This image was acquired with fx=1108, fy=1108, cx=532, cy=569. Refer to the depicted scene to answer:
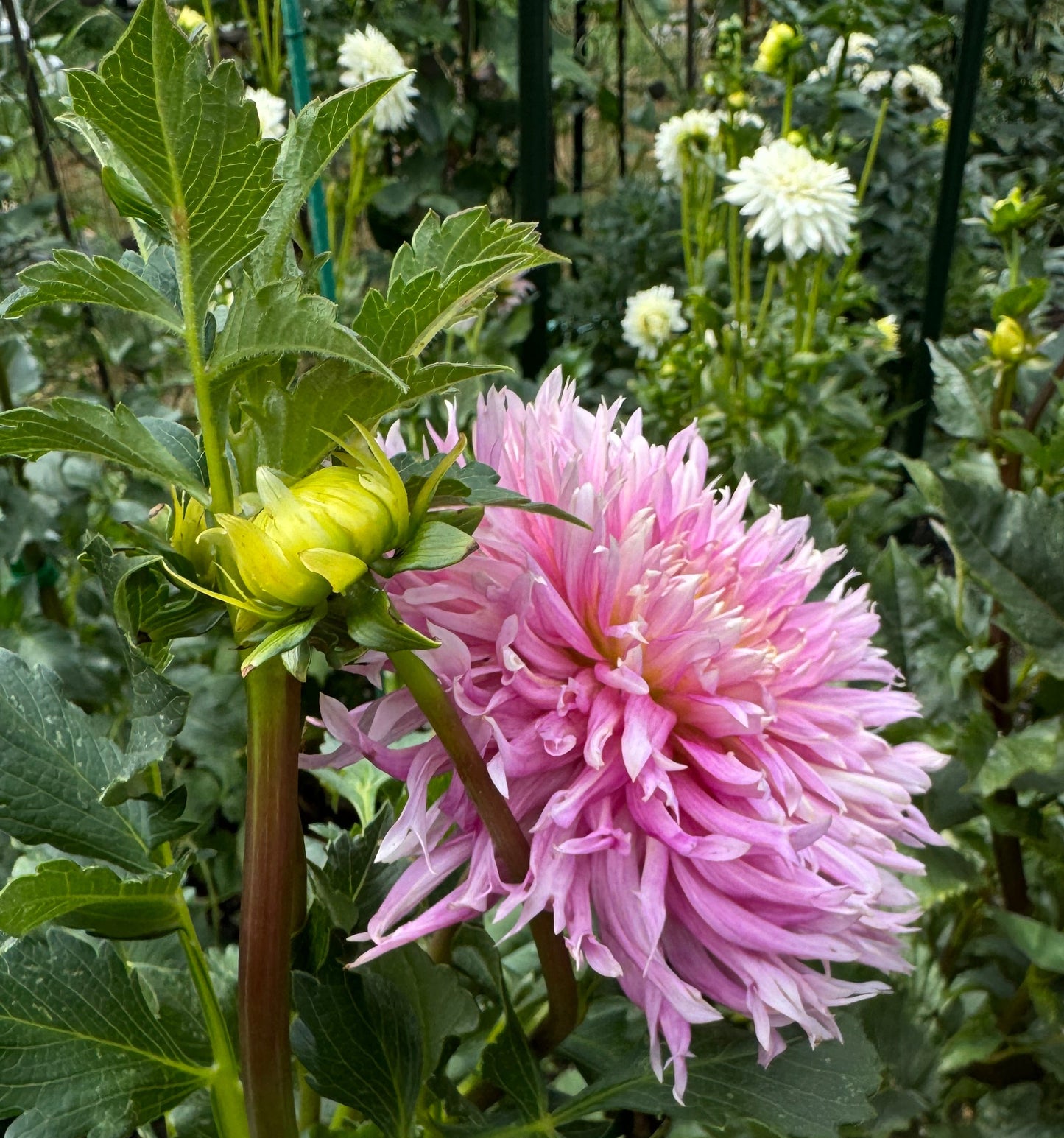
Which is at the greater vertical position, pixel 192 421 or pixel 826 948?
pixel 826 948

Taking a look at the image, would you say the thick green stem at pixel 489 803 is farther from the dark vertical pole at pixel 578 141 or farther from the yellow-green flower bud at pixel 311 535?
the dark vertical pole at pixel 578 141

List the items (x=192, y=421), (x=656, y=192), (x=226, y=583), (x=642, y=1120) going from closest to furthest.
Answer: (x=226, y=583), (x=642, y=1120), (x=192, y=421), (x=656, y=192)

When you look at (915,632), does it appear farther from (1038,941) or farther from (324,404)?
(324,404)

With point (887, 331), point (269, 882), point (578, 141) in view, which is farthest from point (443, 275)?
point (578, 141)

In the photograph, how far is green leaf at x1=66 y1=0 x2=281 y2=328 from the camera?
224 millimetres

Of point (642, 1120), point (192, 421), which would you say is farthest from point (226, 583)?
point (192, 421)

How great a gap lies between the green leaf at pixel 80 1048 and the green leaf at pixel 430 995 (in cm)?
6

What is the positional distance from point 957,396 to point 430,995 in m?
0.60

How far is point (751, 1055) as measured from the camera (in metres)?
0.36

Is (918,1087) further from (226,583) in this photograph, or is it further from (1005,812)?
(226,583)

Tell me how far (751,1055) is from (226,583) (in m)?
0.23

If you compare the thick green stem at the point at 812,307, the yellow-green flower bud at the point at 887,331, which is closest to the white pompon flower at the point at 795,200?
the thick green stem at the point at 812,307

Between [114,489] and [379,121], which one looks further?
[379,121]

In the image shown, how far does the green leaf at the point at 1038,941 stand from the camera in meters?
0.55
